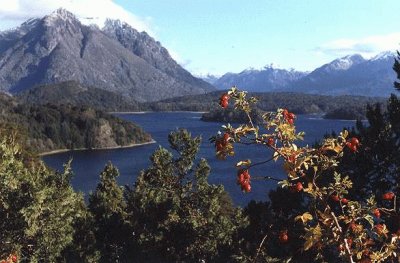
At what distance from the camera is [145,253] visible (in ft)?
133

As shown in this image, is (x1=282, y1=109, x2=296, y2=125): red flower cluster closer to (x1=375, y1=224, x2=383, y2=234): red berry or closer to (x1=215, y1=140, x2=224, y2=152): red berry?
(x1=215, y1=140, x2=224, y2=152): red berry

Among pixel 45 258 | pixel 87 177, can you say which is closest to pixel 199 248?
pixel 45 258

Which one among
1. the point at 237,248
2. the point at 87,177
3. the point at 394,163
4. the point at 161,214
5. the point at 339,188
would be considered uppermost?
the point at 339,188

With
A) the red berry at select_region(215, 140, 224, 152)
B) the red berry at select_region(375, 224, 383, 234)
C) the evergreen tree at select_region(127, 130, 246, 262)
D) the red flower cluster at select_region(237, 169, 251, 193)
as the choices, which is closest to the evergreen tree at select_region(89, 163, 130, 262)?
the evergreen tree at select_region(127, 130, 246, 262)

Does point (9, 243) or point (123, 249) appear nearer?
point (9, 243)

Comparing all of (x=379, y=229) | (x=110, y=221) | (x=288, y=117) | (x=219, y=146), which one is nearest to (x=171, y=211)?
(x=110, y=221)

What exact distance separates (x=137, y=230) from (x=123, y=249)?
596 cm

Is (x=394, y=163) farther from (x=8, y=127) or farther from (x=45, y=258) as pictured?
(x=8, y=127)

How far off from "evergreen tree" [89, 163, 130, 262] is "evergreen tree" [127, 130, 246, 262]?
3751 millimetres

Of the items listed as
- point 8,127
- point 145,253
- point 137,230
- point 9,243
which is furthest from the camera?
point 8,127

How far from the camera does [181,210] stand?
113 feet

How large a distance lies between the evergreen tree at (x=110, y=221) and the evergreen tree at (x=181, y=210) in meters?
3.75

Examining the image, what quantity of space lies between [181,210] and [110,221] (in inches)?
328

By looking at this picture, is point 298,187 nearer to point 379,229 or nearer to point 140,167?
point 379,229
